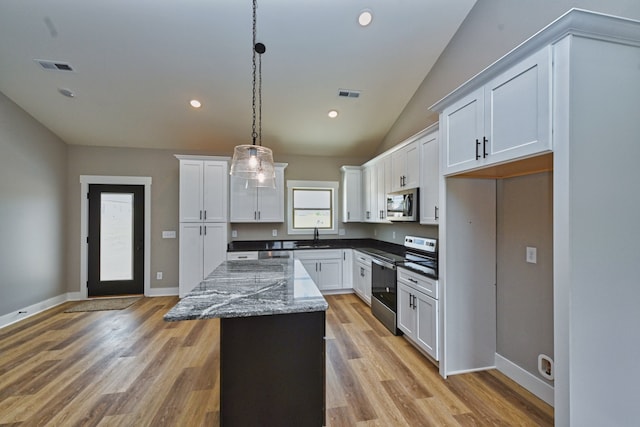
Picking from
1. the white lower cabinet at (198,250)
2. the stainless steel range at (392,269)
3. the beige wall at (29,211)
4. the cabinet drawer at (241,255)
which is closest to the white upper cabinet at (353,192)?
the stainless steel range at (392,269)

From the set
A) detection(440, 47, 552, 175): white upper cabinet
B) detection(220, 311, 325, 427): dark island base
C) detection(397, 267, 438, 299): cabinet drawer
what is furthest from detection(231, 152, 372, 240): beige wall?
detection(220, 311, 325, 427): dark island base

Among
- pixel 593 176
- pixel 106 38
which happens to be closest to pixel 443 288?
pixel 593 176

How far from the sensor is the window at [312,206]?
535cm

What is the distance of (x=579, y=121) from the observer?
1380 millimetres

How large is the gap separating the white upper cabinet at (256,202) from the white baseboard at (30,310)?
9.99 feet

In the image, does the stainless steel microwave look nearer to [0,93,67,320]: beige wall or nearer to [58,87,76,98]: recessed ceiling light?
[58,87,76,98]: recessed ceiling light

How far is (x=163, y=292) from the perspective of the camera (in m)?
4.89

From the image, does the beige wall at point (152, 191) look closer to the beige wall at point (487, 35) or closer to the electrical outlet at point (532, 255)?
the beige wall at point (487, 35)

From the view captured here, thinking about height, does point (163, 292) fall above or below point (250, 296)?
below

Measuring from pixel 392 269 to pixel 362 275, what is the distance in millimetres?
1198

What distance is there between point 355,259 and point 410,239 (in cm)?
123

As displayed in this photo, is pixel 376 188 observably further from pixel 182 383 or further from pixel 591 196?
pixel 182 383

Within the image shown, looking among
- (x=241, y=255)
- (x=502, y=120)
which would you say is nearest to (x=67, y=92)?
(x=241, y=255)

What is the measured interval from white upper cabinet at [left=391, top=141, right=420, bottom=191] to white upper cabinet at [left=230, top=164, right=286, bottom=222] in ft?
6.75
